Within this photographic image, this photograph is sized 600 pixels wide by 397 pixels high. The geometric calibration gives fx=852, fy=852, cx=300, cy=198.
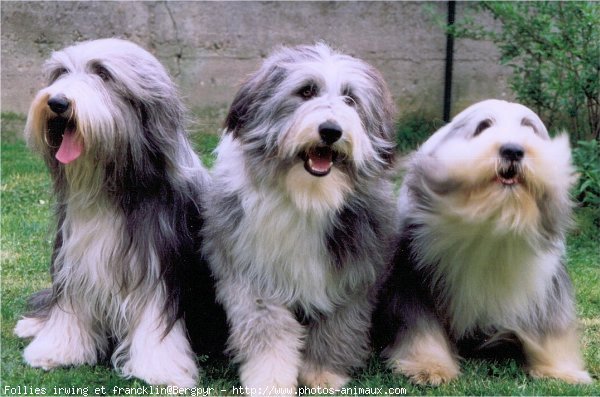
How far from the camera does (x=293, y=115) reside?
10.8ft

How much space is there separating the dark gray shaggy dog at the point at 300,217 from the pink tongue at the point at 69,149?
1.98ft

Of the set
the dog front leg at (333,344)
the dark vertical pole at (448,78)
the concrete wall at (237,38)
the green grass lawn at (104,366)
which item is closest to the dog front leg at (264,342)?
the dog front leg at (333,344)

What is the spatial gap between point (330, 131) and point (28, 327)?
1873 mm

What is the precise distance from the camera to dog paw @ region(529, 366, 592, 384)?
145 inches

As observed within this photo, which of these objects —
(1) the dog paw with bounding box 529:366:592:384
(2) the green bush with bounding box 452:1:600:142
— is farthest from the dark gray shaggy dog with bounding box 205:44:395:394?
(2) the green bush with bounding box 452:1:600:142

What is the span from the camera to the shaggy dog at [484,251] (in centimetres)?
327

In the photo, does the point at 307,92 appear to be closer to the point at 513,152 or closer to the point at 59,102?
the point at 513,152

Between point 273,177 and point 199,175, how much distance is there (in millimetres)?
703

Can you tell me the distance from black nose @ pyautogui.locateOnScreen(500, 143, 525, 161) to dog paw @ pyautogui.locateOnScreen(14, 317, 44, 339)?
89.1 inches

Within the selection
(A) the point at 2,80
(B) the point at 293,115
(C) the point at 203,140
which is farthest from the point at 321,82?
(A) the point at 2,80

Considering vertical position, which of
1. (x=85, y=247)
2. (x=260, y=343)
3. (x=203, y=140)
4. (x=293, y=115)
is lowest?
(x=203, y=140)

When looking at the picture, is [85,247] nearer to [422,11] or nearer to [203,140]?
[203,140]

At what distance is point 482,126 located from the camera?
3.47 m

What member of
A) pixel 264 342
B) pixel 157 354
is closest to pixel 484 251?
pixel 264 342
